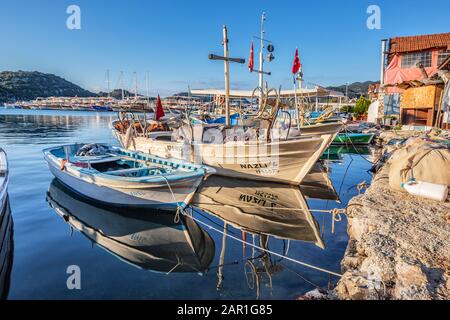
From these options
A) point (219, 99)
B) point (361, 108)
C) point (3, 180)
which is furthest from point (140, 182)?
point (361, 108)

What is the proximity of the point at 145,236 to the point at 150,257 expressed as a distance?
1126 mm

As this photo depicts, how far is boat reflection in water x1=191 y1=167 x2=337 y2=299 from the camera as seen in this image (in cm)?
625

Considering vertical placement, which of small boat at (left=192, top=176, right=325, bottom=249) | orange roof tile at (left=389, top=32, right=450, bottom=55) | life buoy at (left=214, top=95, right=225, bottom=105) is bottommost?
small boat at (left=192, top=176, right=325, bottom=249)

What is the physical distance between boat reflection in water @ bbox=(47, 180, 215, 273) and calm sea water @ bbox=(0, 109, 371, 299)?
2cm

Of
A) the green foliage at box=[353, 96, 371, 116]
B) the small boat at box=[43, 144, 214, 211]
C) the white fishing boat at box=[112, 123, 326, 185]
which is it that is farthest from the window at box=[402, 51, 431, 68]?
the small boat at box=[43, 144, 214, 211]

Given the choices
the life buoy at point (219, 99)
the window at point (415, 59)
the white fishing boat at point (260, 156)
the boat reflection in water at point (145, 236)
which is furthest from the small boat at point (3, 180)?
the window at point (415, 59)

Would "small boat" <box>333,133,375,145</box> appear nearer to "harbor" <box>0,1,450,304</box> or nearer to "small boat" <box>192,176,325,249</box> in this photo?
"harbor" <box>0,1,450,304</box>

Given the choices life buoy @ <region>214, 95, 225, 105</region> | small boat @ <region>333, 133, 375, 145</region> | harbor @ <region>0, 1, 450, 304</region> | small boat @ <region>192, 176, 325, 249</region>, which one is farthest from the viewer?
life buoy @ <region>214, 95, 225, 105</region>

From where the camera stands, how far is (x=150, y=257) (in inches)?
263

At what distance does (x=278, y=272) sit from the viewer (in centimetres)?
588

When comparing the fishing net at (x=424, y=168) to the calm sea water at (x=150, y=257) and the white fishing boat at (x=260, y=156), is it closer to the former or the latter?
the calm sea water at (x=150, y=257)

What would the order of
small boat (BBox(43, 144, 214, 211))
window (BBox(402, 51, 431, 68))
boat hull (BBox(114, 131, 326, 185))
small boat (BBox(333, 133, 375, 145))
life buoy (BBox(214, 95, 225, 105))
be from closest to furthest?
small boat (BBox(43, 144, 214, 211)), boat hull (BBox(114, 131, 326, 185)), small boat (BBox(333, 133, 375, 145)), window (BBox(402, 51, 431, 68)), life buoy (BBox(214, 95, 225, 105))

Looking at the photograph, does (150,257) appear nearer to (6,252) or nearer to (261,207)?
(6,252)
